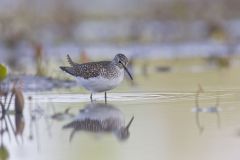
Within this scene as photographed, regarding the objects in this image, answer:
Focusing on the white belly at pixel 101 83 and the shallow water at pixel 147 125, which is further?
the white belly at pixel 101 83

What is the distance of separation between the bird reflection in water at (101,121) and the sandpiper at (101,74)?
36cm

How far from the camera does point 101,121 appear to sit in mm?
6660

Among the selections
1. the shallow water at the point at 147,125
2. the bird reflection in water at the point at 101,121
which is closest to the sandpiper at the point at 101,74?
the shallow water at the point at 147,125

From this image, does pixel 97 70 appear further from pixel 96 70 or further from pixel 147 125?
pixel 147 125

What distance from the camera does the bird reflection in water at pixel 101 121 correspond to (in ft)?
20.6

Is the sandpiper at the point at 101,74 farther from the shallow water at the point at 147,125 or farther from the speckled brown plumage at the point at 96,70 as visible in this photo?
the shallow water at the point at 147,125

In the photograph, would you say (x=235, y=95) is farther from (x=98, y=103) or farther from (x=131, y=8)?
(x=131, y=8)

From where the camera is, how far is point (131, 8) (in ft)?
50.3

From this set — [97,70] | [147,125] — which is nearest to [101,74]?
[97,70]

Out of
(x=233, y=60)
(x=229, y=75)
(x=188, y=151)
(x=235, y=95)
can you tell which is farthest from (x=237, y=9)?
(x=188, y=151)

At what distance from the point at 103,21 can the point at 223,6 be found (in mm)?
2008

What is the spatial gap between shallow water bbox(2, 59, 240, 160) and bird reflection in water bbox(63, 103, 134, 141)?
0.08 ft

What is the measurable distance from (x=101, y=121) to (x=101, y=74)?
43.9 inches

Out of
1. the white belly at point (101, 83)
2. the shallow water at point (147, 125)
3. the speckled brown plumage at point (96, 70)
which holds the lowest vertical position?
the shallow water at point (147, 125)
